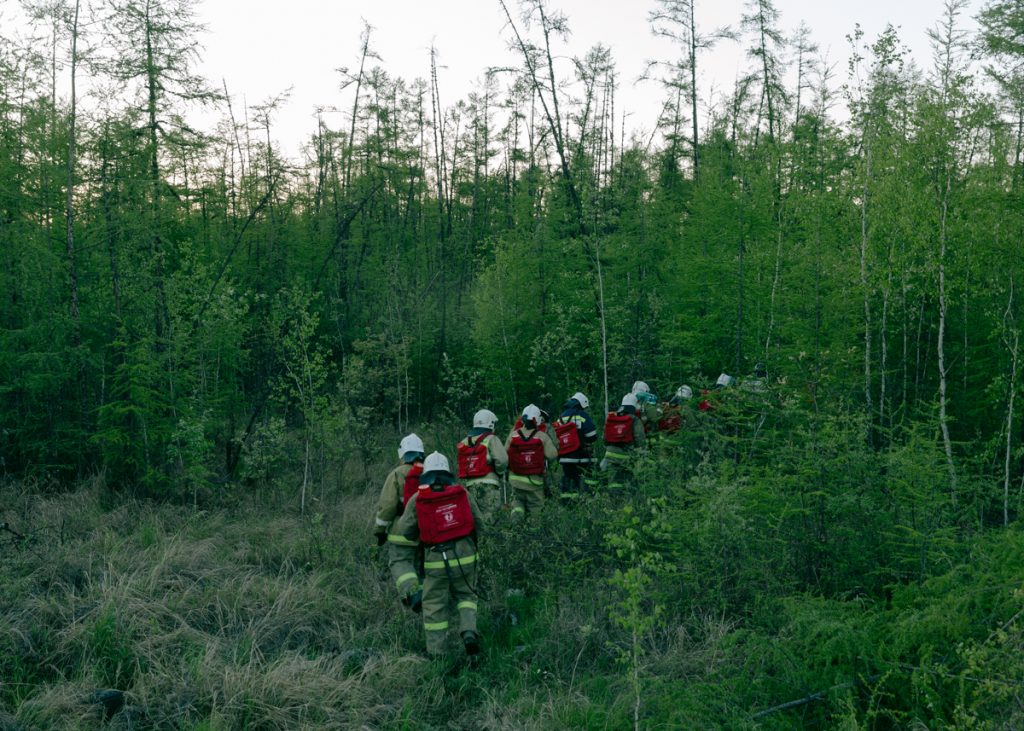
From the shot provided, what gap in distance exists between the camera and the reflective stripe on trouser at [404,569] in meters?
6.26

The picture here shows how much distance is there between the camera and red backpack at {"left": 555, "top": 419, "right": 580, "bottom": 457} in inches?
401

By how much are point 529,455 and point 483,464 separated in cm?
94

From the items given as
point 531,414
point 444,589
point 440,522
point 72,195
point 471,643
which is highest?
point 72,195

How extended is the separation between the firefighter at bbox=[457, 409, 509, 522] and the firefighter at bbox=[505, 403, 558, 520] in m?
0.49

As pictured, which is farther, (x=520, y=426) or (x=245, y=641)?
(x=520, y=426)

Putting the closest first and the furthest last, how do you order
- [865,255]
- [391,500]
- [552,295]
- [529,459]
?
[391,500], [529,459], [865,255], [552,295]

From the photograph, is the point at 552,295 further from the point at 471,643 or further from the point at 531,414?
the point at 471,643

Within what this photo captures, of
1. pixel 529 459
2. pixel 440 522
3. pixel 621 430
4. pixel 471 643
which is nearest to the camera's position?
pixel 471 643

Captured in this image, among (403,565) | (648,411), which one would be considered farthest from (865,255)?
(403,565)

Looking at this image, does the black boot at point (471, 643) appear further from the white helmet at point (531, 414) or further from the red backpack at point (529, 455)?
the white helmet at point (531, 414)

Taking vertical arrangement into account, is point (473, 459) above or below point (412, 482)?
below

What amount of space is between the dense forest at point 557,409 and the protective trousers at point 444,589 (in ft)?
1.32

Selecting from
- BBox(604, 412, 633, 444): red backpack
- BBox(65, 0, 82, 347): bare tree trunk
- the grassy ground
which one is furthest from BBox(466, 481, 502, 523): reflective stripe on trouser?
BBox(65, 0, 82, 347): bare tree trunk

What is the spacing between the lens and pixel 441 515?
5.88 metres
